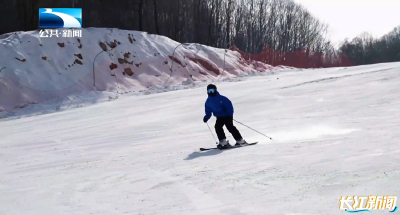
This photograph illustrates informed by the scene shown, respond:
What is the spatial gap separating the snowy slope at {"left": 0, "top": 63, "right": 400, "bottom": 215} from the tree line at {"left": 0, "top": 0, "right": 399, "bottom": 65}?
23.2 meters

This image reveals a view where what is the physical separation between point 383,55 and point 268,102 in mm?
81615

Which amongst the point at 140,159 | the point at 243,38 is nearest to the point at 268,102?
the point at 140,159

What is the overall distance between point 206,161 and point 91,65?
65.6 feet

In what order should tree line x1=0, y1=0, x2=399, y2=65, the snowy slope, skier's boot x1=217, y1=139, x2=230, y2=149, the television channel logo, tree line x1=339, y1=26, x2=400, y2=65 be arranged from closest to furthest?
the snowy slope < skier's boot x1=217, y1=139, x2=230, y2=149 < the television channel logo < tree line x1=0, y1=0, x2=399, y2=65 < tree line x1=339, y1=26, x2=400, y2=65

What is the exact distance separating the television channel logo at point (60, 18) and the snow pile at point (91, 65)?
1721 millimetres

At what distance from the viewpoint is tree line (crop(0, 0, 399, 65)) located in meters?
40.2

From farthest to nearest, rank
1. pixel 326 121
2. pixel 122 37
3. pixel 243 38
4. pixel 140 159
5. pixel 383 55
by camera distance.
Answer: pixel 383 55, pixel 243 38, pixel 122 37, pixel 326 121, pixel 140 159

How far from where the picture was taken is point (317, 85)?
2005 cm

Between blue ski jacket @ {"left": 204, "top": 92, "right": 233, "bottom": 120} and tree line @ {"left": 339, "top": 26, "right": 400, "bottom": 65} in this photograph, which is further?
tree line @ {"left": 339, "top": 26, "right": 400, "bottom": 65}

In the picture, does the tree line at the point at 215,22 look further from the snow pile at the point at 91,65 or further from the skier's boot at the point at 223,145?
the skier's boot at the point at 223,145

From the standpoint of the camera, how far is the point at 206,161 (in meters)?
8.02

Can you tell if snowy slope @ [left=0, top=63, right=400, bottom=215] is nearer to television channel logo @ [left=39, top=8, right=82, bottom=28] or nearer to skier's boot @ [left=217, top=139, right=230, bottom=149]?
skier's boot @ [left=217, top=139, right=230, bottom=149]

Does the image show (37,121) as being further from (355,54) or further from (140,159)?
(355,54)

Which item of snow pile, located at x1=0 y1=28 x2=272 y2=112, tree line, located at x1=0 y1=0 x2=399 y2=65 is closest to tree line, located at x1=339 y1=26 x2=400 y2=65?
tree line, located at x1=0 y1=0 x2=399 y2=65
